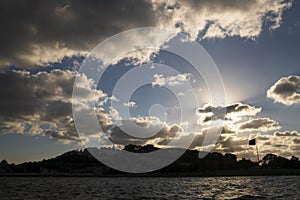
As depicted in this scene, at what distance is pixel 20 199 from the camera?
70.1m

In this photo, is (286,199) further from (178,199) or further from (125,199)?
(125,199)

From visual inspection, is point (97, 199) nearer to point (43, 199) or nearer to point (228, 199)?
point (43, 199)

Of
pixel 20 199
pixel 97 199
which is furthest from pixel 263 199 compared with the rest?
pixel 20 199

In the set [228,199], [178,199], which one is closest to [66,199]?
[178,199]

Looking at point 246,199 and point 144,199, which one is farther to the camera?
point 144,199

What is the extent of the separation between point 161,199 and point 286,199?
23.7 m

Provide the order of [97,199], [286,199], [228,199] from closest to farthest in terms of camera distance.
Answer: [286,199]
[228,199]
[97,199]

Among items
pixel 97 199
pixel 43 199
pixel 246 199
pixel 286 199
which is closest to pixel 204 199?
pixel 246 199

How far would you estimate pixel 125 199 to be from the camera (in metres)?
68.9

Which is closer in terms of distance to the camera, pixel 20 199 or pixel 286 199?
pixel 286 199

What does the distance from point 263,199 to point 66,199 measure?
39.2 metres

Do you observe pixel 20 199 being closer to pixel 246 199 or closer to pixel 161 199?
pixel 161 199

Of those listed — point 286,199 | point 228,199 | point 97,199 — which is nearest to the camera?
point 286,199

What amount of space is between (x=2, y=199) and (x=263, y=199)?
52.7m
